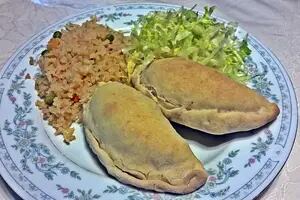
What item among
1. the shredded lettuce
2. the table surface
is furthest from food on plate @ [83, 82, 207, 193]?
the table surface

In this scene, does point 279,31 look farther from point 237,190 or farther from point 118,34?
point 237,190

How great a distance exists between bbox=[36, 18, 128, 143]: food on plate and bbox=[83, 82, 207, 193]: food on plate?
0.34 ft

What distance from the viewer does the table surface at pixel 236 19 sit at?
1465mm

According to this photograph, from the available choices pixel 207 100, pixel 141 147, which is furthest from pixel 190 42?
pixel 141 147

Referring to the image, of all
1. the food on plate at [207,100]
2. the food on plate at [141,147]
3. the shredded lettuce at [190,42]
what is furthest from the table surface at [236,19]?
the food on plate at [141,147]

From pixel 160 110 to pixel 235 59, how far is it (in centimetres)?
28

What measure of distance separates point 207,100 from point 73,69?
12.1 inches

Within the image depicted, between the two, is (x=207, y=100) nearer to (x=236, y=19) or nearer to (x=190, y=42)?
(x=190, y=42)

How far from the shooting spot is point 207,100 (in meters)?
1.11

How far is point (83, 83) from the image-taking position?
1213mm

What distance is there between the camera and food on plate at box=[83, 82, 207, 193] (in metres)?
1.01

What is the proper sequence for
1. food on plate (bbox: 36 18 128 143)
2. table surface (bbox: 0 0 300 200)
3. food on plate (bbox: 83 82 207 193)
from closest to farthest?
food on plate (bbox: 83 82 207 193)
food on plate (bbox: 36 18 128 143)
table surface (bbox: 0 0 300 200)

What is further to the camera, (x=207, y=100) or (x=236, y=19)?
(x=236, y=19)

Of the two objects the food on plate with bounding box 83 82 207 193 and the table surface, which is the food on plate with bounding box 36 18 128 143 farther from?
the table surface
